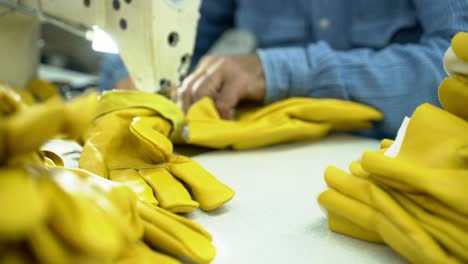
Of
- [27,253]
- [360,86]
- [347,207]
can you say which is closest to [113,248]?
[27,253]

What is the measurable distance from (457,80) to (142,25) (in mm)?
286

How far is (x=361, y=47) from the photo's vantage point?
0.69 metres

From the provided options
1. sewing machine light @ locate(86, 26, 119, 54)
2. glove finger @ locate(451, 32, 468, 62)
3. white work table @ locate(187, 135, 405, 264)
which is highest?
glove finger @ locate(451, 32, 468, 62)

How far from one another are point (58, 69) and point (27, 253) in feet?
3.91

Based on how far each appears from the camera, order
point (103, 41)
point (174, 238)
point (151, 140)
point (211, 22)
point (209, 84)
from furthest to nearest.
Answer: point (211, 22) < point (209, 84) < point (103, 41) < point (151, 140) < point (174, 238)

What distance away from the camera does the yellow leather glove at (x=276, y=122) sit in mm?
513

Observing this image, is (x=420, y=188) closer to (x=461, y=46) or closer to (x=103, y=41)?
(x=461, y=46)

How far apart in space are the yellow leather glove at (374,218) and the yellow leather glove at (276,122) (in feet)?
0.66

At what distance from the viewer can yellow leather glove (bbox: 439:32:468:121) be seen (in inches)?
11.7

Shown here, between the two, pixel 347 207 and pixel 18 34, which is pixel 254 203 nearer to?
pixel 347 207

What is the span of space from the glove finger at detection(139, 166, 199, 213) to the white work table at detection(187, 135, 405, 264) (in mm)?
18

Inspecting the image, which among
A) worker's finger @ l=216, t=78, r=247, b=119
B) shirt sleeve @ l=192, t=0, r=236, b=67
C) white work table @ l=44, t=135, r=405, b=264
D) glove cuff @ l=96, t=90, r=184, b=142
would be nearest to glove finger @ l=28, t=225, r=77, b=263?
white work table @ l=44, t=135, r=405, b=264

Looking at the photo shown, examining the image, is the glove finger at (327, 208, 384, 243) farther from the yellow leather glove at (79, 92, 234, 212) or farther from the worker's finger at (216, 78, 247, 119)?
the worker's finger at (216, 78, 247, 119)

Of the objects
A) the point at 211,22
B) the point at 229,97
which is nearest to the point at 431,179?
the point at 229,97
